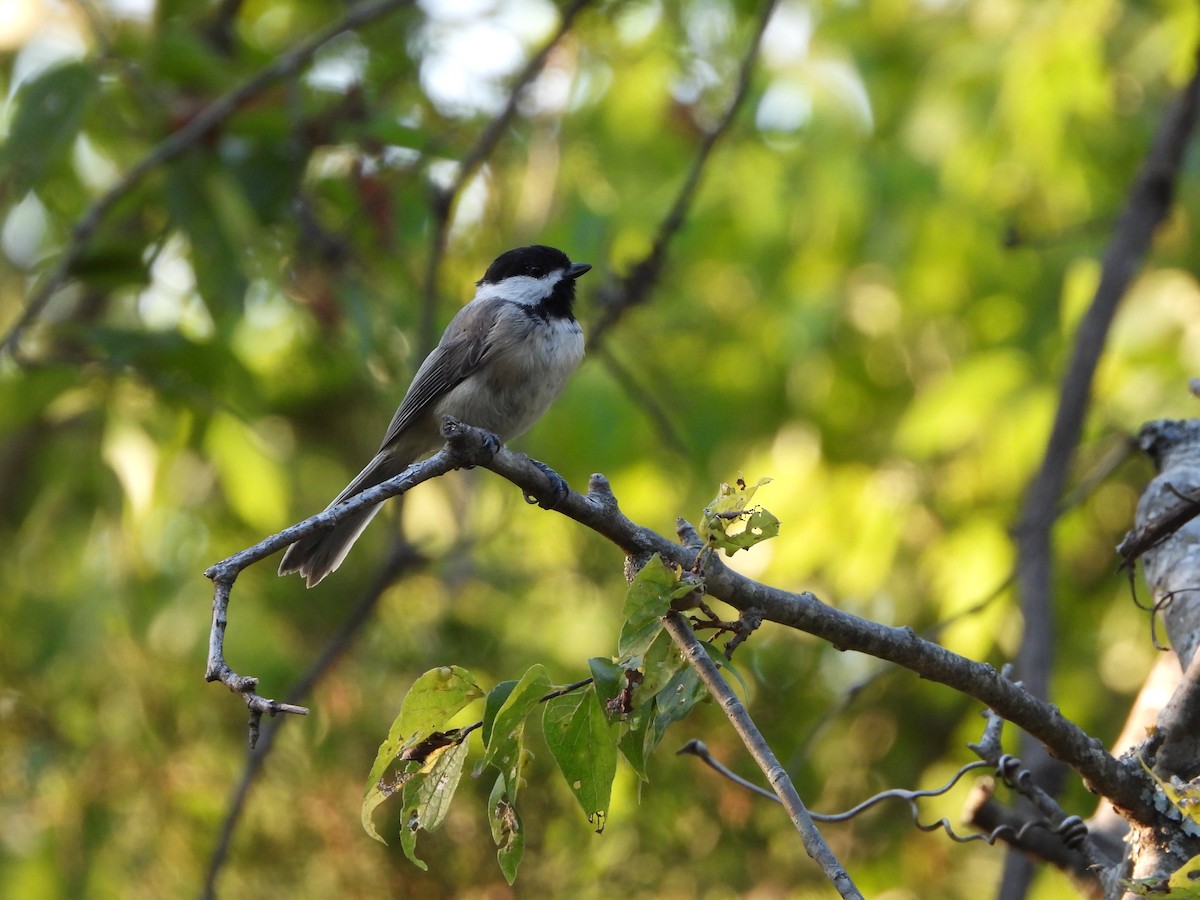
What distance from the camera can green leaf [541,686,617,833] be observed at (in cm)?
167

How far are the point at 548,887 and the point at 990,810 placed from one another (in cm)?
205

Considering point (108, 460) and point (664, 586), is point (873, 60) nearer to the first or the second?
point (108, 460)

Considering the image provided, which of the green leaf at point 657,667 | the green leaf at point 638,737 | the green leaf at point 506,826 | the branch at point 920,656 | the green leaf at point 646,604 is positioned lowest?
the green leaf at point 506,826

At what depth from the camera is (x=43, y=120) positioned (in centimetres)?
355

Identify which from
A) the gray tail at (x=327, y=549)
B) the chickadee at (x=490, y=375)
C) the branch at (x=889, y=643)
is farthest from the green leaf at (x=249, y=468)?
the branch at (x=889, y=643)

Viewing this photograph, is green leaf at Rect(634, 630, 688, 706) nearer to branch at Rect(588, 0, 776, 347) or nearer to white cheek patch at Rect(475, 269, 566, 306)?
branch at Rect(588, 0, 776, 347)

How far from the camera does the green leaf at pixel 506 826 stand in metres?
1.70

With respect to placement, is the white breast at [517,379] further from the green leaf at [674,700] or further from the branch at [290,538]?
the green leaf at [674,700]

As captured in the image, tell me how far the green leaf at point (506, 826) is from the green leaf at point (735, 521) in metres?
0.47

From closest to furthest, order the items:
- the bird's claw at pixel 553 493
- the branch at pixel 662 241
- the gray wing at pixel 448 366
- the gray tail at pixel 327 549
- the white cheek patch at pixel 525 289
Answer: the bird's claw at pixel 553 493 < the gray tail at pixel 327 549 < the branch at pixel 662 241 < the gray wing at pixel 448 366 < the white cheek patch at pixel 525 289

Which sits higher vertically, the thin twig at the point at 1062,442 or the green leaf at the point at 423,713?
the thin twig at the point at 1062,442

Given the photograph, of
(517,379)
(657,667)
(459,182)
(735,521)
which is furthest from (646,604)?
(459,182)

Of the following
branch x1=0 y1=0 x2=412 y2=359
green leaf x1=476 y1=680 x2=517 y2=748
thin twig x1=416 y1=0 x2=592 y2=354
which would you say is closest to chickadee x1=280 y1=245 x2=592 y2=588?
thin twig x1=416 y1=0 x2=592 y2=354

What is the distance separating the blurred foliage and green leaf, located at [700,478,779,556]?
7.30 feet
